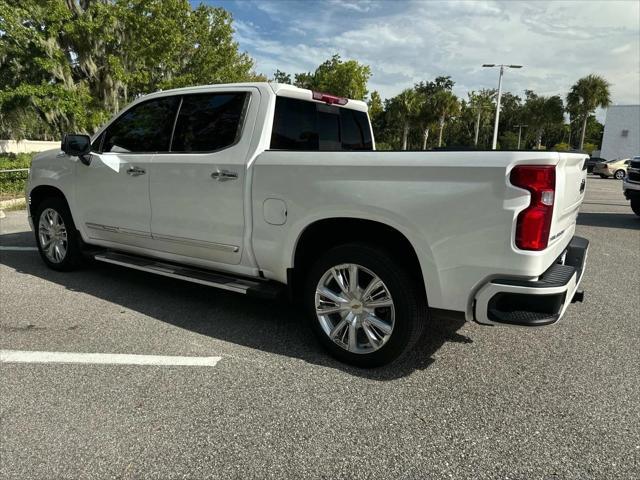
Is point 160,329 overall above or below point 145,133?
below

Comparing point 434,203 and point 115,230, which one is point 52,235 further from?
point 434,203

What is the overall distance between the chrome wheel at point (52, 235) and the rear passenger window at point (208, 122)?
2052mm

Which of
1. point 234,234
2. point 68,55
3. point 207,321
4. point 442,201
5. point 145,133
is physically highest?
point 68,55

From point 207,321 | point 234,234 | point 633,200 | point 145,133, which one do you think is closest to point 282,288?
point 234,234

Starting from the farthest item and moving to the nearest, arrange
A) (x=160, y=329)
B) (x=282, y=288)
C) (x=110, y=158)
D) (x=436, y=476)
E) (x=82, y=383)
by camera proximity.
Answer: (x=110, y=158) < (x=160, y=329) < (x=282, y=288) < (x=82, y=383) < (x=436, y=476)

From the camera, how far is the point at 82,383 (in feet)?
9.76

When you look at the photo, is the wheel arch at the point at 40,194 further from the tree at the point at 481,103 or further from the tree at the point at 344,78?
the tree at the point at 481,103

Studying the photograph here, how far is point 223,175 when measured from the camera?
11.9 feet

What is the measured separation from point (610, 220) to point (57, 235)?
10.9 metres

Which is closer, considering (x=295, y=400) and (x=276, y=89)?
(x=295, y=400)

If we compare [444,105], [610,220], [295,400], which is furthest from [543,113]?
[295,400]

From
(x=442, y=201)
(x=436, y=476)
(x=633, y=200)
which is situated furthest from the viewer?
(x=633, y=200)

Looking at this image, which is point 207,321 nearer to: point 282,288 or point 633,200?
point 282,288

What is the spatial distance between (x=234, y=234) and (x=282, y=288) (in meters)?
0.56
